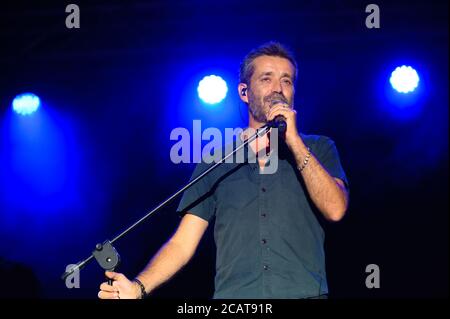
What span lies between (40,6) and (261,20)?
175 centimetres

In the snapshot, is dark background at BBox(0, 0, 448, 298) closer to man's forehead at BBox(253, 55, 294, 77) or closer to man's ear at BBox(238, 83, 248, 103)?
man's ear at BBox(238, 83, 248, 103)

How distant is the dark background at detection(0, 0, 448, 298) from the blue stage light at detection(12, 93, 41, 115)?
60mm

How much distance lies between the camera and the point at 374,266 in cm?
459

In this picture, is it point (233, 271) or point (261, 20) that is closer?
point (233, 271)

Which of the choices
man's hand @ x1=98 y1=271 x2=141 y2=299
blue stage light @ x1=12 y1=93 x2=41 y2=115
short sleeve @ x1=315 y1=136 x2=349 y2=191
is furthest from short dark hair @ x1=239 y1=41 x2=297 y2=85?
blue stage light @ x1=12 y1=93 x2=41 y2=115

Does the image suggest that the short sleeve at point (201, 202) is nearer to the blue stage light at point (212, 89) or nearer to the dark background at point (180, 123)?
the dark background at point (180, 123)

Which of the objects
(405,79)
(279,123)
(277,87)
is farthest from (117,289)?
(405,79)

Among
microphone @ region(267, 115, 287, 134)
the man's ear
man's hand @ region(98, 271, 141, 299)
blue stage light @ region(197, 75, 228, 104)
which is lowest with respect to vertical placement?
man's hand @ region(98, 271, 141, 299)

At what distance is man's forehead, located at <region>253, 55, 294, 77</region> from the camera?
3156 mm

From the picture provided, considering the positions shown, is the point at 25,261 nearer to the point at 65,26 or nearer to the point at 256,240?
the point at 65,26

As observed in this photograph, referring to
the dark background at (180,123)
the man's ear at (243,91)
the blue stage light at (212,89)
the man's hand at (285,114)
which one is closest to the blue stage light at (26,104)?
the dark background at (180,123)

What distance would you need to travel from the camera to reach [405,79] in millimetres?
4863

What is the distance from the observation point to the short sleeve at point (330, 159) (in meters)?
2.91
